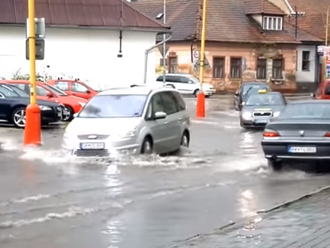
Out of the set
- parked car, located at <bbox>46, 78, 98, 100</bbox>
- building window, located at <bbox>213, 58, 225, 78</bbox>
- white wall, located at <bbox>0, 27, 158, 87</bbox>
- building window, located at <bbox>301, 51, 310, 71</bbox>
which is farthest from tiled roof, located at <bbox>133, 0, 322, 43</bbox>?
parked car, located at <bbox>46, 78, 98, 100</bbox>

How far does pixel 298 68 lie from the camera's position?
7238 cm

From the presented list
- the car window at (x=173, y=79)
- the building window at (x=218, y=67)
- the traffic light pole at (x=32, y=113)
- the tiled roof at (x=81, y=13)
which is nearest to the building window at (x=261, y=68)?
the building window at (x=218, y=67)

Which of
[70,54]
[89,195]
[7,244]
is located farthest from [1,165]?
[70,54]

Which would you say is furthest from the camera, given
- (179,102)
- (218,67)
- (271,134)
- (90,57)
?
(218,67)

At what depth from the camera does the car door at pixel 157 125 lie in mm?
18438

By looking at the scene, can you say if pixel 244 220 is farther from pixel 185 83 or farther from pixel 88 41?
pixel 185 83

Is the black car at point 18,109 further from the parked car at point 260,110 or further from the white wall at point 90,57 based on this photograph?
the white wall at point 90,57

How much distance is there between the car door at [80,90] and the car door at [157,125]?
15.2 metres

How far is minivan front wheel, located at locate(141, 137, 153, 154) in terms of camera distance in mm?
18016

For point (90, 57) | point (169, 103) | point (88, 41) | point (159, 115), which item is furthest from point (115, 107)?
point (90, 57)

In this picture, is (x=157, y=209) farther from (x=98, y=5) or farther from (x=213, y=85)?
(x=213, y=85)

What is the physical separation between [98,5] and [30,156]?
3053 centimetres

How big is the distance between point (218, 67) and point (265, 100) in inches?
1388

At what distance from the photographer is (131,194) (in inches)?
517
